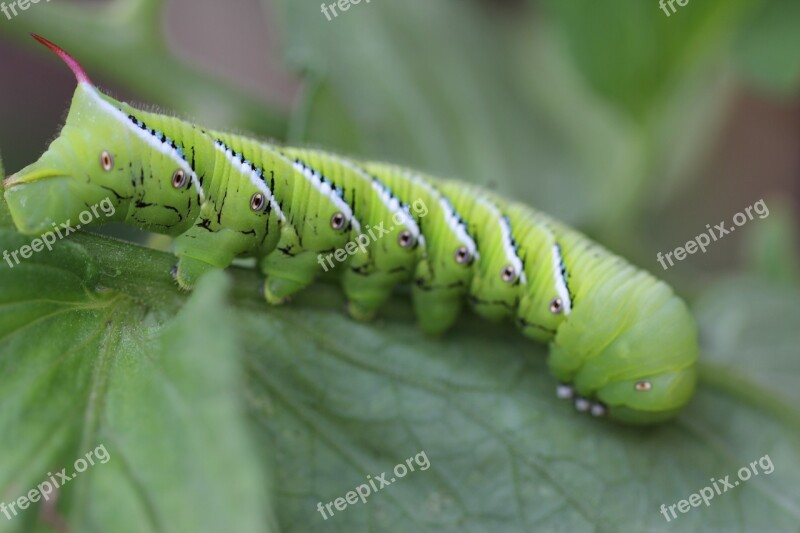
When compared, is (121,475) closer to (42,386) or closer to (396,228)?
(42,386)

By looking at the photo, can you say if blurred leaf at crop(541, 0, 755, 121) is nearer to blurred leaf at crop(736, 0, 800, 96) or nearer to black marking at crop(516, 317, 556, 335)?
blurred leaf at crop(736, 0, 800, 96)

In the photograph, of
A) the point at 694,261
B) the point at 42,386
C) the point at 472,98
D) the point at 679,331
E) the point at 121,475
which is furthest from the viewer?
the point at 694,261

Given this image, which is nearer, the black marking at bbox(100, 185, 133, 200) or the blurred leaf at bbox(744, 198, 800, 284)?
the black marking at bbox(100, 185, 133, 200)

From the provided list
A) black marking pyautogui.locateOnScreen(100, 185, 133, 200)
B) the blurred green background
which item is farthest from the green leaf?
black marking pyautogui.locateOnScreen(100, 185, 133, 200)

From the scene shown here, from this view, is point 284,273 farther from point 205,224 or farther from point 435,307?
point 435,307

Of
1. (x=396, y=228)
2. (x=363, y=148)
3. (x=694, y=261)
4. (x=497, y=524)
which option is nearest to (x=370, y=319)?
(x=396, y=228)

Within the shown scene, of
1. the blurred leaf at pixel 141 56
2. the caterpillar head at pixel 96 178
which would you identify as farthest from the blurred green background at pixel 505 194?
the caterpillar head at pixel 96 178

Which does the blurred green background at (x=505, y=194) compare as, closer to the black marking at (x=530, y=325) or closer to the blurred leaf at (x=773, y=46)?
the blurred leaf at (x=773, y=46)

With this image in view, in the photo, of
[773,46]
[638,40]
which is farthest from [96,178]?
[773,46]
